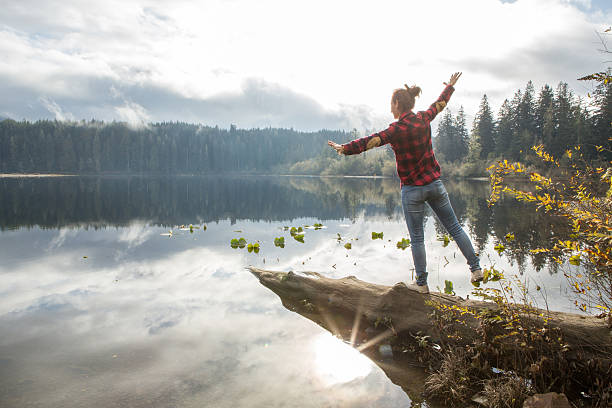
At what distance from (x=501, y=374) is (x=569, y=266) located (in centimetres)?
640

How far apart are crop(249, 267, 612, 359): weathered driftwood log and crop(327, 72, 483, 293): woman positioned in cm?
33

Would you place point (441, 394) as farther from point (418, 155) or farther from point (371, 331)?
point (418, 155)

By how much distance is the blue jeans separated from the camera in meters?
5.29

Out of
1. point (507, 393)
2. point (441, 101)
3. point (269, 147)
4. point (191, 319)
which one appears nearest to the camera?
point (507, 393)

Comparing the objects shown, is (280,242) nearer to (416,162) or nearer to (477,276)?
(416,162)

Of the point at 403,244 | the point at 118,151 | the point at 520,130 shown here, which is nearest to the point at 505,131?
the point at 520,130

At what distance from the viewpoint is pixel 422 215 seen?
5.34 meters

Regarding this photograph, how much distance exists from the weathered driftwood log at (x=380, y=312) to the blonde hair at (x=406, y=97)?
263 cm

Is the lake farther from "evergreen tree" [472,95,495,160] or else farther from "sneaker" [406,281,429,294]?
"evergreen tree" [472,95,495,160]

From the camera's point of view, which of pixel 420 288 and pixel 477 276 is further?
pixel 420 288

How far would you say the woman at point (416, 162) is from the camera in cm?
521

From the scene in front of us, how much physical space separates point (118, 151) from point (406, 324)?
167 meters

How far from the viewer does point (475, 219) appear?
17969 mm

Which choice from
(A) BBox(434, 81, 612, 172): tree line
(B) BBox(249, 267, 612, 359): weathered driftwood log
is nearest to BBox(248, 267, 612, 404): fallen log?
(B) BBox(249, 267, 612, 359): weathered driftwood log
